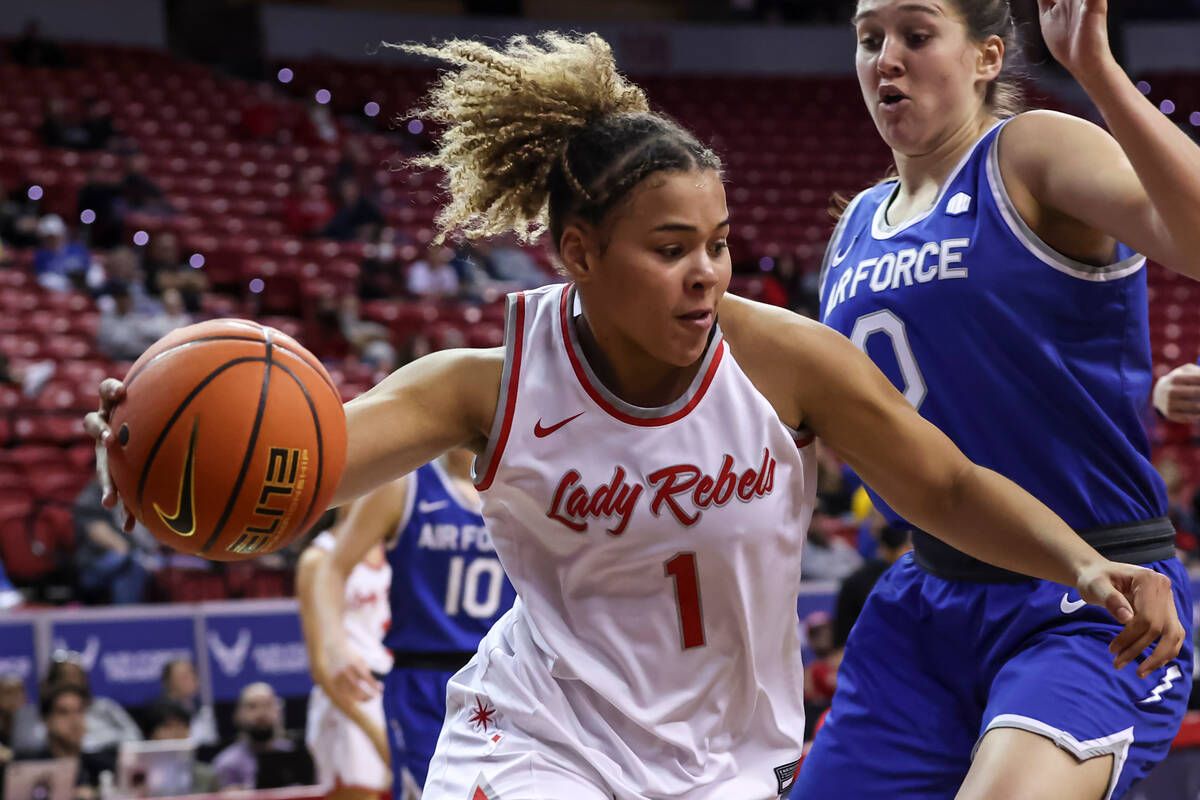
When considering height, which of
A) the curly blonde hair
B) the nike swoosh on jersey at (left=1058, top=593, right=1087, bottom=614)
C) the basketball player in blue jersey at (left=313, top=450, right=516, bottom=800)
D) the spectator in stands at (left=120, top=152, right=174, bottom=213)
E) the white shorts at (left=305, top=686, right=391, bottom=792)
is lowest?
the white shorts at (left=305, top=686, right=391, bottom=792)

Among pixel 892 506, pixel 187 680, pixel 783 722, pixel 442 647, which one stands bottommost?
pixel 187 680

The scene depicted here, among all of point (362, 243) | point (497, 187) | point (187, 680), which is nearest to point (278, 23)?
point (362, 243)

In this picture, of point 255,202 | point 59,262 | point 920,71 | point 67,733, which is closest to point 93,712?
point 67,733

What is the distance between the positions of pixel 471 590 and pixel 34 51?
42.0 ft

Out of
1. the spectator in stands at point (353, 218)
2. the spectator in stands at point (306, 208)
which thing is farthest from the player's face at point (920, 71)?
the spectator in stands at point (306, 208)

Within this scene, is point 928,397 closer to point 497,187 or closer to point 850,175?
point 497,187

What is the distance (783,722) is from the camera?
2688mm

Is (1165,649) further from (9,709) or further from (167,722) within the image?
(167,722)

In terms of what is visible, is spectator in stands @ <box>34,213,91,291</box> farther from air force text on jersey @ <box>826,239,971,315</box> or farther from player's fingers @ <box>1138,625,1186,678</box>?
player's fingers @ <box>1138,625,1186,678</box>

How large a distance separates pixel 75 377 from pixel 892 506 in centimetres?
958

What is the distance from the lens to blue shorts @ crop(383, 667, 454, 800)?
16.7ft

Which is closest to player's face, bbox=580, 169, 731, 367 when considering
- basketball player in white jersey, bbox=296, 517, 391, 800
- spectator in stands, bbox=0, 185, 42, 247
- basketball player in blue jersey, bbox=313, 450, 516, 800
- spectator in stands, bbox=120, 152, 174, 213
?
basketball player in blue jersey, bbox=313, 450, 516, 800

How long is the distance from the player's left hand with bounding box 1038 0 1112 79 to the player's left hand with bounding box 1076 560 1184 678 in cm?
81

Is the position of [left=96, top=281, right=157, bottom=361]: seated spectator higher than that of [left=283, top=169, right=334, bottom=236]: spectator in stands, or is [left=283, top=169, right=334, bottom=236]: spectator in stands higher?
[left=283, top=169, right=334, bottom=236]: spectator in stands
